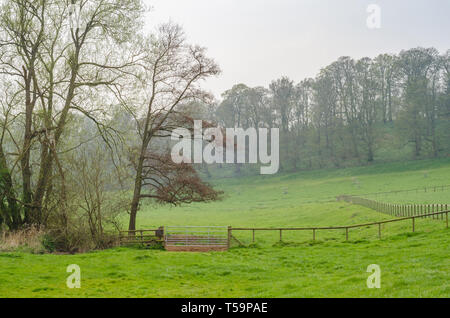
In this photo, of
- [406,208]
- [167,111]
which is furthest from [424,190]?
[167,111]

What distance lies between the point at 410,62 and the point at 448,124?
1446 cm

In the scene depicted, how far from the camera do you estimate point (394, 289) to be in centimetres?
1072

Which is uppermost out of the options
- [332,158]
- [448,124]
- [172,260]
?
[448,124]

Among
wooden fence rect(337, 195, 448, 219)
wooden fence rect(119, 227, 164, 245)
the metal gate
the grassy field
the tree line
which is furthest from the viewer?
the tree line

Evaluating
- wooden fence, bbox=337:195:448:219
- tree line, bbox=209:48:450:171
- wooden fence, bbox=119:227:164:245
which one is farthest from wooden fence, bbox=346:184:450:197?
wooden fence, bbox=119:227:164:245

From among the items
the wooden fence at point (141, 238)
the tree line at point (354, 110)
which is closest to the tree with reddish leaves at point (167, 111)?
the wooden fence at point (141, 238)

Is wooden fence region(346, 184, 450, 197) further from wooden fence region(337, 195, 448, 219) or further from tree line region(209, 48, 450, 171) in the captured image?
tree line region(209, 48, 450, 171)

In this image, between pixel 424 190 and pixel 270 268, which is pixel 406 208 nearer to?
pixel 270 268

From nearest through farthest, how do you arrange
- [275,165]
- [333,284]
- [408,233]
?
[333,284], [408,233], [275,165]

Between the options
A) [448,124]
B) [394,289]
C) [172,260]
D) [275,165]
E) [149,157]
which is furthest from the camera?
[275,165]

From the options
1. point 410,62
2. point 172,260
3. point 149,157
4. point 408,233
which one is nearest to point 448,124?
point 410,62

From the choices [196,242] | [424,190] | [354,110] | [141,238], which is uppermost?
[354,110]

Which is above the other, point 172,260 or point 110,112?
point 110,112

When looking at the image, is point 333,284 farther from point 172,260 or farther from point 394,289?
point 172,260
